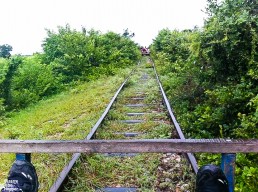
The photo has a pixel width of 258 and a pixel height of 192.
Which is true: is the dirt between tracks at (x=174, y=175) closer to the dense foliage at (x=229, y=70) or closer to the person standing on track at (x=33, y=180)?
the dense foliage at (x=229, y=70)

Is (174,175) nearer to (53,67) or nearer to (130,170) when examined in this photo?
(130,170)

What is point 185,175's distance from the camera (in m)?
3.71

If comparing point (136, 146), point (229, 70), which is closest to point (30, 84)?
point (229, 70)

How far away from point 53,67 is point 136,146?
13764 mm

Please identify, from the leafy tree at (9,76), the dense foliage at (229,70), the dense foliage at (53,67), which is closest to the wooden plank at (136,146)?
the dense foliage at (229,70)

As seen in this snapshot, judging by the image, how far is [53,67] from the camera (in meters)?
15.4

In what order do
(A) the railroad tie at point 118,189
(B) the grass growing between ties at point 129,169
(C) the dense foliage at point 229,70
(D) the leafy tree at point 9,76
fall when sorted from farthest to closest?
(D) the leafy tree at point 9,76
(C) the dense foliage at point 229,70
(B) the grass growing between ties at point 129,169
(A) the railroad tie at point 118,189

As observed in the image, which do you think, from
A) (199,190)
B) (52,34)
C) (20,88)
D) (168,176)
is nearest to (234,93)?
(168,176)

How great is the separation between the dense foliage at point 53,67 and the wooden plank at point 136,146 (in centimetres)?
702

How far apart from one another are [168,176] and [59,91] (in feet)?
33.2

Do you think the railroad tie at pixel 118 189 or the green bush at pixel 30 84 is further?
the green bush at pixel 30 84

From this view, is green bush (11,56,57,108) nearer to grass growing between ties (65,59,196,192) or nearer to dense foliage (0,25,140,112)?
dense foliage (0,25,140,112)

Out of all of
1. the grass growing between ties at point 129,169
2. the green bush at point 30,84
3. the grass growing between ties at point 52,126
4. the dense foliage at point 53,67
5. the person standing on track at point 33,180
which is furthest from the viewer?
the green bush at point 30,84

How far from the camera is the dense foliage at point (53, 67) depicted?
10.3 meters
